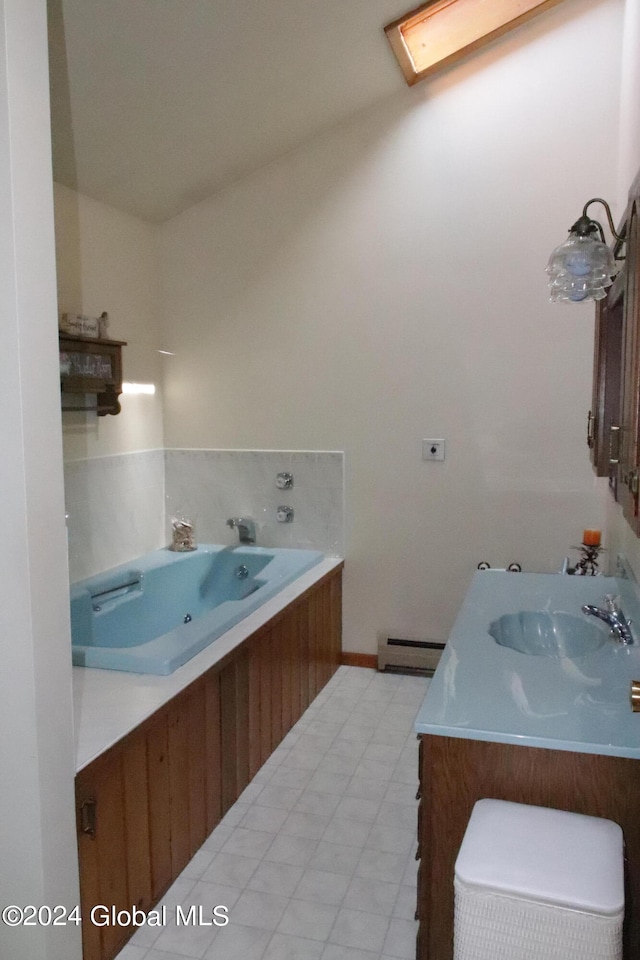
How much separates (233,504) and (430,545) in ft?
3.44

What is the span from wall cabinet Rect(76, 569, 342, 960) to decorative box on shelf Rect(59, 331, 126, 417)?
1.22 m

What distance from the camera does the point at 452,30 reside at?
296 centimetres

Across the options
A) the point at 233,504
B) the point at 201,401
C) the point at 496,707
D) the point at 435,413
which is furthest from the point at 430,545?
the point at 496,707

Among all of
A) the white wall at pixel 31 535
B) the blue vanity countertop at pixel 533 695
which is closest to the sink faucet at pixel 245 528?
the blue vanity countertop at pixel 533 695

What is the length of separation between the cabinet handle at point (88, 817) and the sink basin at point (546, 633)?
3.73 feet

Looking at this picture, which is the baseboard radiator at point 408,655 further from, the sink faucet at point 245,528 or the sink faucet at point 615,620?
the sink faucet at point 615,620

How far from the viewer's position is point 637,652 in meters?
1.78

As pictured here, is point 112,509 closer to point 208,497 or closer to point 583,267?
point 208,497

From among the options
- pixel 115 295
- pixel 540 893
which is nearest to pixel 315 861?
pixel 540 893

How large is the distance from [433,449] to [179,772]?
1.88 m

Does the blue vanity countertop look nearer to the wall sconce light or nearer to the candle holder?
the candle holder

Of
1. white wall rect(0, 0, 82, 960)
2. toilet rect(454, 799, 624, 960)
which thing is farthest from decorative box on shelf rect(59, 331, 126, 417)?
toilet rect(454, 799, 624, 960)

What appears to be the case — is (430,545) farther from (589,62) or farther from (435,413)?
(589,62)

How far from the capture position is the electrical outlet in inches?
133
